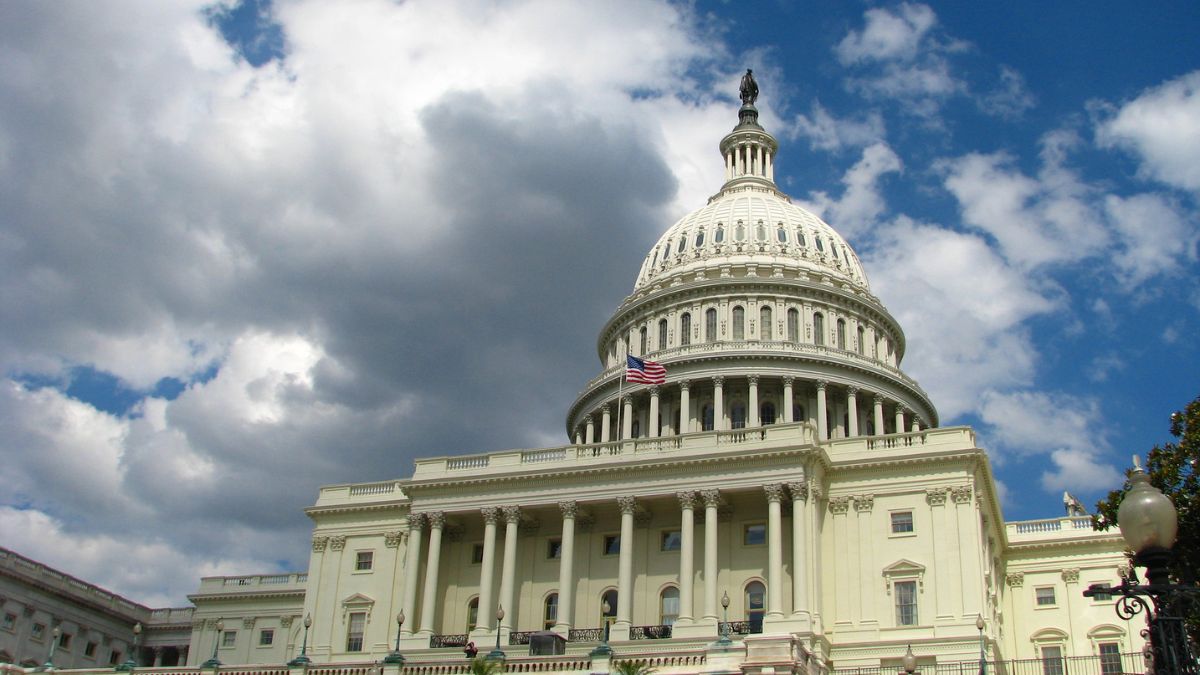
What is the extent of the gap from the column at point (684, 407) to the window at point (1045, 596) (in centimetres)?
2543

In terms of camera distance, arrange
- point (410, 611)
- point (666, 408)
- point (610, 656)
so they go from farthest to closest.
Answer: point (666, 408)
point (410, 611)
point (610, 656)

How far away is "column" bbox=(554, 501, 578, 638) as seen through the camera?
61.0 meters

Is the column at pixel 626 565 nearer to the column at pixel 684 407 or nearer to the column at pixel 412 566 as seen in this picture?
the column at pixel 412 566

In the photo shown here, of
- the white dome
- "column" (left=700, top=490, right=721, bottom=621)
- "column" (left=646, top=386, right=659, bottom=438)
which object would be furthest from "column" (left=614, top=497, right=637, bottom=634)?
the white dome

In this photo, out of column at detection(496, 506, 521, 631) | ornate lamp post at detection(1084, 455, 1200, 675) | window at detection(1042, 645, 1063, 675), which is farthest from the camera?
window at detection(1042, 645, 1063, 675)

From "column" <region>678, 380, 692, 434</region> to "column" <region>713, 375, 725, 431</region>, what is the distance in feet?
6.14

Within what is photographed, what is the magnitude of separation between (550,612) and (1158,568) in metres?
53.5

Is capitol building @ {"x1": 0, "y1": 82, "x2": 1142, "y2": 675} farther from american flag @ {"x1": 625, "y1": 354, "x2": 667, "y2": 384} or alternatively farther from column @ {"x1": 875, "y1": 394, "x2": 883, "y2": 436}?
american flag @ {"x1": 625, "y1": 354, "x2": 667, "y2": 384}

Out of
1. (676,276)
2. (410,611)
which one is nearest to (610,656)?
(410,611)

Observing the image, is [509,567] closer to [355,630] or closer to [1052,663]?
[355,630]

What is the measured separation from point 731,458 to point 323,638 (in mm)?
25909

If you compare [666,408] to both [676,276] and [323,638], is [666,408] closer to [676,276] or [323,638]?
[676,276]

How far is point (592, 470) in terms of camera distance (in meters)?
62.9

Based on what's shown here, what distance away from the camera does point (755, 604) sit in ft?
198
